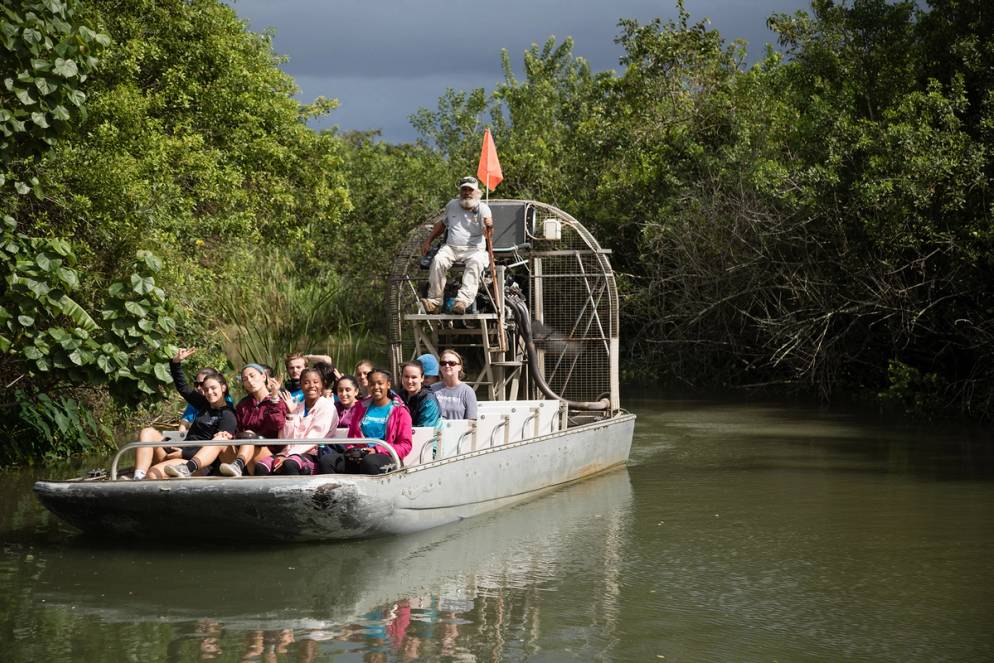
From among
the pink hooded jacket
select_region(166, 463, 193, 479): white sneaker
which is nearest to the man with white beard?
the pink hooded jacket

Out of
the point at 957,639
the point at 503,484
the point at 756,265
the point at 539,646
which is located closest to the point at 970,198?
the point at 756,265

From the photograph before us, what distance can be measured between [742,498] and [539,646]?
5.60 metres

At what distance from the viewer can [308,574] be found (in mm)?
8828

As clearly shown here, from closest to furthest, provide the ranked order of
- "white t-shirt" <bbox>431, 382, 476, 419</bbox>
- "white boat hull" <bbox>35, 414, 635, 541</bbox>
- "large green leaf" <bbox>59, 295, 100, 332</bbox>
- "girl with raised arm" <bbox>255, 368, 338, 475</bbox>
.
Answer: "white boat hull" <bbox>35, 414, 635, 541</bbox> < "girl with raised arm" <bbox>255, 368, 338, 475</bbox> < "large green leaf" <bbox>59, 295, 100, 332</bbox> < "white t-shirt" <bbox>431, 382, 476, 419</bbox>

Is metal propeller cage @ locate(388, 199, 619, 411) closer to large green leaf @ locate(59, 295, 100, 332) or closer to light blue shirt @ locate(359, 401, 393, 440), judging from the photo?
light blue shirt @ locate(359, 401, 393, 440)

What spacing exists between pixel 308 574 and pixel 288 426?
5.58 feet

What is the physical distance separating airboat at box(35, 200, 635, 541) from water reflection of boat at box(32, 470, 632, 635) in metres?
0.19

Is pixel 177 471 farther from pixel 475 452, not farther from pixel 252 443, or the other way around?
pixel 475 452

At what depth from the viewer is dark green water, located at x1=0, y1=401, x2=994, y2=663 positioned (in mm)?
7113

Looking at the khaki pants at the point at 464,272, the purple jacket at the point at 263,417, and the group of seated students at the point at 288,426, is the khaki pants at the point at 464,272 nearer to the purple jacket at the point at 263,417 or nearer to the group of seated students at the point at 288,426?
the group of seated students at the point at 288,426

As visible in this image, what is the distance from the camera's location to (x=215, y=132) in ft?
76.1

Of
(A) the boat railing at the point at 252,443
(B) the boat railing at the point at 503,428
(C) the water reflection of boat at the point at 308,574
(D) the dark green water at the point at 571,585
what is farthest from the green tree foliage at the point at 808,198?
(A) the boat railing at the point at 252,443

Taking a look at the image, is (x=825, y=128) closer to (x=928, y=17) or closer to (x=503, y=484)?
(x=928, y=17)

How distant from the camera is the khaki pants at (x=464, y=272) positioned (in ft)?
46.1
